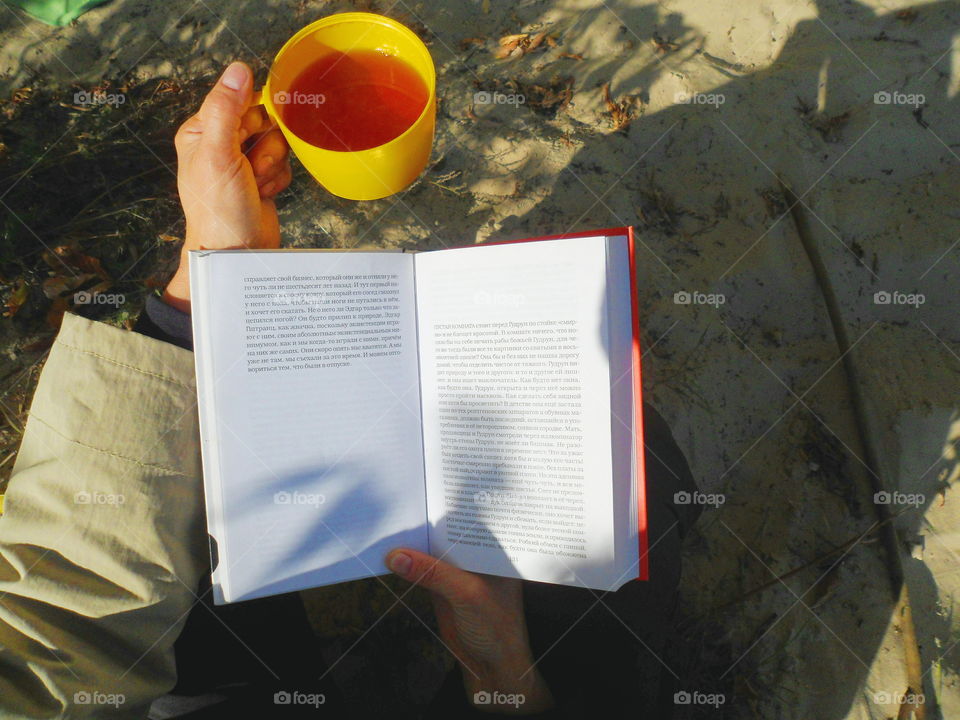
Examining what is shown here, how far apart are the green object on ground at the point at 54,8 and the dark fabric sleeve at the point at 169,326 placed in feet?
4.30

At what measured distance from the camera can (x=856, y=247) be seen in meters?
2.19

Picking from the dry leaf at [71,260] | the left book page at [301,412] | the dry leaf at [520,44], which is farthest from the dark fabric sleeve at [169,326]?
the dry leaf at [520,44]

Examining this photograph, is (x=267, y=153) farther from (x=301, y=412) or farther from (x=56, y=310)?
(x=56, y=310)

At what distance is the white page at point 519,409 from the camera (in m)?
1.43

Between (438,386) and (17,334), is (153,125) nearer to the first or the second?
(17,334)

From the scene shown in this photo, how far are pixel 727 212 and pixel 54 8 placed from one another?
8.33 ft

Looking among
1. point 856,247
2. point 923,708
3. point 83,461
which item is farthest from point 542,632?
point 856,247

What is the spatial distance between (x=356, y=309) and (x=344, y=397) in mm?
227

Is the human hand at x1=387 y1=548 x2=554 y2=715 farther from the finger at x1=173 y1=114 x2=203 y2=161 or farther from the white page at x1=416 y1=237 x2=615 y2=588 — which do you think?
the finger at x1=173 y1=114 x2=203 y2=161

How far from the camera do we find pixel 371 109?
162 cm

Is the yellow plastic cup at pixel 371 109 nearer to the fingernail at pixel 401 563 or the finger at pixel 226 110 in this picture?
the finger at pixel 226 110

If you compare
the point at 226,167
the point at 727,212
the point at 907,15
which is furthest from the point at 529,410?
the point at 907,15

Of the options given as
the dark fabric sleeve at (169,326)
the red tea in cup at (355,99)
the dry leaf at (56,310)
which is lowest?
the dry leaf at (56,310)

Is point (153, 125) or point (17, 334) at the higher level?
point (153, 125)
